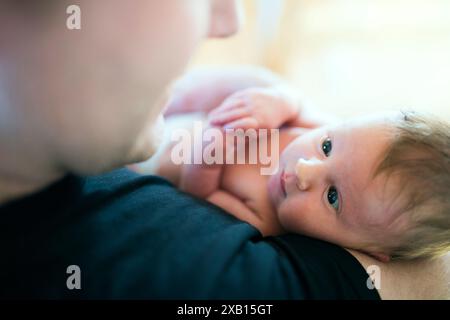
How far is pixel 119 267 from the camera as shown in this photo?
554 mm

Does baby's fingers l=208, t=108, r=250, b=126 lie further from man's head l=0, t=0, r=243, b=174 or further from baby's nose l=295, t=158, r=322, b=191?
man's head l=0, t=0, r=243, b=174

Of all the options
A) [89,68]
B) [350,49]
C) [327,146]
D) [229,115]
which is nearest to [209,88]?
[229,115]

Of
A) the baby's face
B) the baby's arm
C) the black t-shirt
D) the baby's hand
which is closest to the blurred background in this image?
the baby's arm

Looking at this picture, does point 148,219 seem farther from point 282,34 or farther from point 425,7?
point 425,7

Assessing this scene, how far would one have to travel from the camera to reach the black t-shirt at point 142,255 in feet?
1.78

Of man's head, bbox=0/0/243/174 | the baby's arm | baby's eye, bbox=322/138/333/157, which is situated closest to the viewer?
man's head, bbox=0/0/243/174

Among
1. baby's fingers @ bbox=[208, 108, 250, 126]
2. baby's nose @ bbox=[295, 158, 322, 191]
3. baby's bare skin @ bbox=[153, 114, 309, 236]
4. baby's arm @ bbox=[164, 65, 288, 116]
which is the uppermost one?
baby's arm @ bbox=[164, 65, 288, 116]

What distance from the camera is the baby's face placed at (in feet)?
2.35

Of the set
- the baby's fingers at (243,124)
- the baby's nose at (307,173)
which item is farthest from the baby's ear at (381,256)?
the baby's fingers at (243,124)

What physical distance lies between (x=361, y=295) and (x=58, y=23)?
488 millimetres

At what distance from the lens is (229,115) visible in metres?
0.89

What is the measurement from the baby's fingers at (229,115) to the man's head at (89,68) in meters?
0.35

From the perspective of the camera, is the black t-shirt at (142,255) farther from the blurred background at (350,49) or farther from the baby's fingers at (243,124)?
the blurred background at (350,49)
